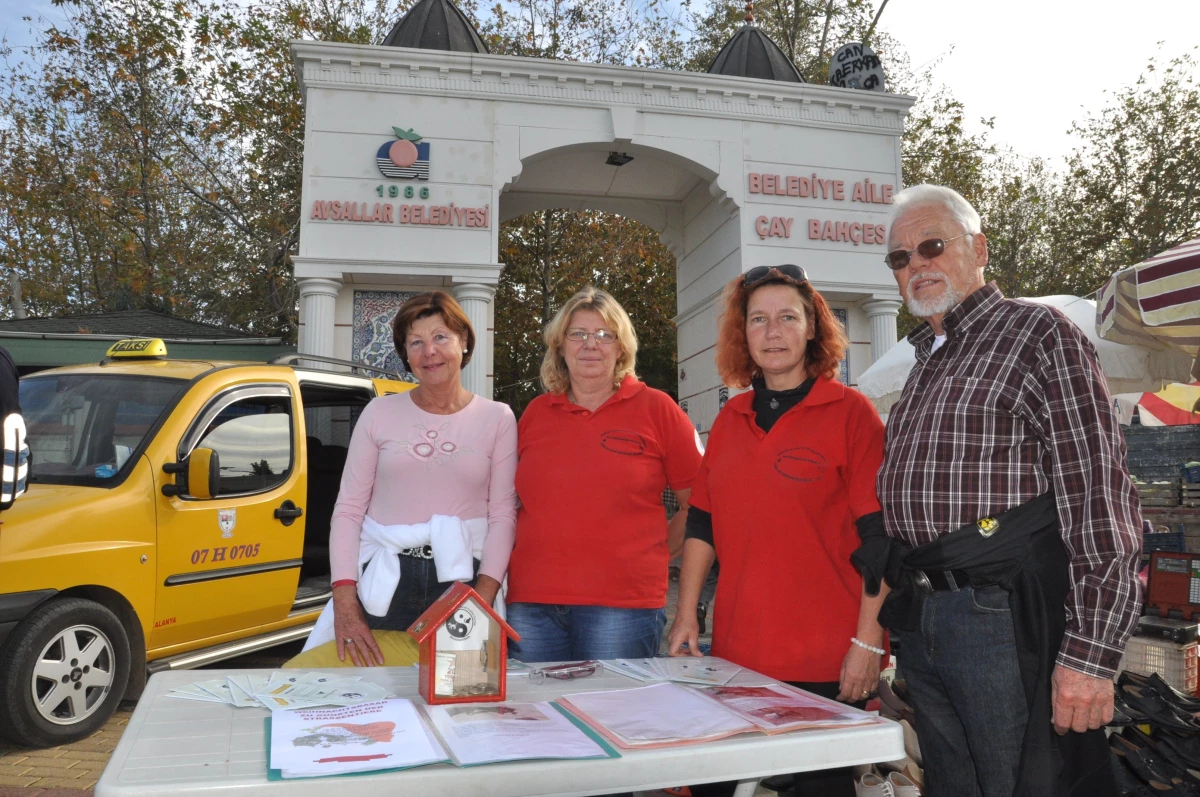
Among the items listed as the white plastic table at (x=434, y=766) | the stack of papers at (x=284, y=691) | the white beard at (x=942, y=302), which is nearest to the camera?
the white plastic table at (x=434, y=766)

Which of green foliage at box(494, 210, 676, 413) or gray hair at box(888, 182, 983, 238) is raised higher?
green foliage at box(494, 210, 676, 413)

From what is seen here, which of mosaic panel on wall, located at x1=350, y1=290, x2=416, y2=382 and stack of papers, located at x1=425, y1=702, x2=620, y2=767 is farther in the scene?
mosaic panel on wall, located at x1=350, y1=290, x2=416, y2=382

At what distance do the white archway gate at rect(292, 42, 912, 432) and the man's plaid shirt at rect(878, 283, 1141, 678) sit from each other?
28.3 feet

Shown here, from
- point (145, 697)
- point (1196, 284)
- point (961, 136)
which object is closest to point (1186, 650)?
point (1196, 284)

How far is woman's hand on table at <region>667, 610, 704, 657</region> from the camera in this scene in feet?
8.68

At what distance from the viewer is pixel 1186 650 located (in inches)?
169

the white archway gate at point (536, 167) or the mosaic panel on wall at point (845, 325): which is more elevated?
the white archway gate at point (536, 167)

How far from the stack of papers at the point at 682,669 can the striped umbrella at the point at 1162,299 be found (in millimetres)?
3858

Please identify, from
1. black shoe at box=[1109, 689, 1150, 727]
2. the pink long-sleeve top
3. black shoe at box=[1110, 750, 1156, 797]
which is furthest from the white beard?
black shoe at box=[1109, 689, 1150, 727]

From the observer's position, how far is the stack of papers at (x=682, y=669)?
214cm

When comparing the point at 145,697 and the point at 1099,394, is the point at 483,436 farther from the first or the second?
the point at 1099,394

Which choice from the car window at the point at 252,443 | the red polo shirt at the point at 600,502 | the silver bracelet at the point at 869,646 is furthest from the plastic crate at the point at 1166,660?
the car window at the point at 252,443

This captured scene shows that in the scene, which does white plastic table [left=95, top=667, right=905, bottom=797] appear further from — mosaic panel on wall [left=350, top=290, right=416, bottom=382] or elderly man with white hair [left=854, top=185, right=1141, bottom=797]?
mosaic panel on wall [left=350, top=290, right=416, bottom=382]

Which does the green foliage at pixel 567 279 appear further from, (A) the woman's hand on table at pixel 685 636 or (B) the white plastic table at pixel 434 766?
(B) the white plastic table at pixel 434 766
